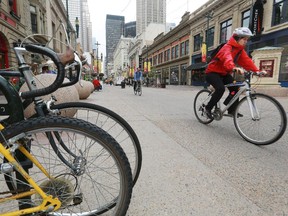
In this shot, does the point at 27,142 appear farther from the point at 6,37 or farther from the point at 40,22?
the point at 40,22

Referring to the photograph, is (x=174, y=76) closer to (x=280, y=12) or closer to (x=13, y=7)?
(x=280, y=12)

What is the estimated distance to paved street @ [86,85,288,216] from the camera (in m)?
1.72

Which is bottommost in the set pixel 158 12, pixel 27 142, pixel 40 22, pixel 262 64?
pixel 27 142

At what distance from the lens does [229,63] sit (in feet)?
11.1

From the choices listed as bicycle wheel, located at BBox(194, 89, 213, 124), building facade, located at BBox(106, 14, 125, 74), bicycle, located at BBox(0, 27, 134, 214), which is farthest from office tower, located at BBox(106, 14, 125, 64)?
bicycle, located at BBox(0, 27, 134, 214)

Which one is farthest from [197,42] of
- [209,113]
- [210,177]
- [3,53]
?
[210,177]

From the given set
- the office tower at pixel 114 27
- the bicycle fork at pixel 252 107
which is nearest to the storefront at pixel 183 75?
the bicycle fork at pixel 252 107

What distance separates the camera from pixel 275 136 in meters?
3.09

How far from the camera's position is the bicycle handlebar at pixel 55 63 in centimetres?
121

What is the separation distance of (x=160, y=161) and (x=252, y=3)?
74.0ft

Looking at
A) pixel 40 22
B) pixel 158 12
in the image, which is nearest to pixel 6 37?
pixel 40 22

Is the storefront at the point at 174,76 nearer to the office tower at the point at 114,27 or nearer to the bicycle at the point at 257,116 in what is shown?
the bicycle at the point at 257,116

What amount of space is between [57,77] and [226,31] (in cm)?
2747

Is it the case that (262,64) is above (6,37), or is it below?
below
